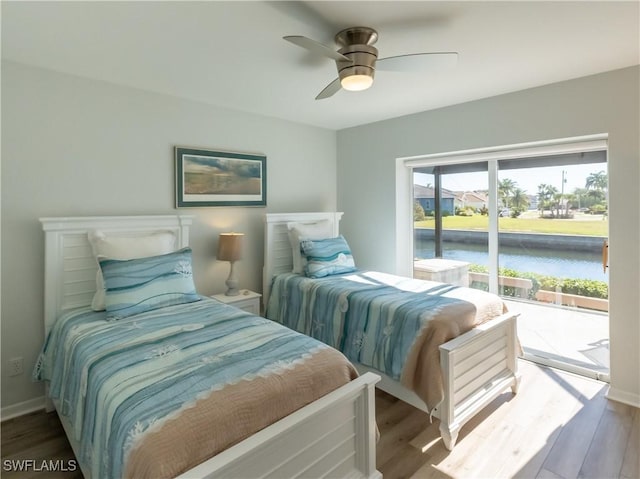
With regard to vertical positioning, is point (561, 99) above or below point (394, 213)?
above

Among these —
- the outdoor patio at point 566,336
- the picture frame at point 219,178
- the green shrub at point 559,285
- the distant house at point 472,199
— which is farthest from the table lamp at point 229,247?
the outdoor patio at point 566,336

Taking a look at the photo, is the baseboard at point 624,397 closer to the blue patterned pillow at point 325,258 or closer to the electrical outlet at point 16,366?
the blue patterned pillow at point 325,258

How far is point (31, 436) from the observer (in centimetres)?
217

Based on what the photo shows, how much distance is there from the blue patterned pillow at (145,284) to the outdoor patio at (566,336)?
2904 millimetres

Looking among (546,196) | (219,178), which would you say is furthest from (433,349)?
(219,178)

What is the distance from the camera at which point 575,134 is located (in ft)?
8.89

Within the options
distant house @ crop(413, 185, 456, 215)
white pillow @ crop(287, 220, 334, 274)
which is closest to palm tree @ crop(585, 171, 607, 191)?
distant house @ crop(413, 185, 456, 215)

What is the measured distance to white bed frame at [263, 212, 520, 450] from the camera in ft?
6.77

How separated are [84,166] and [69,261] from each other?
695 mm

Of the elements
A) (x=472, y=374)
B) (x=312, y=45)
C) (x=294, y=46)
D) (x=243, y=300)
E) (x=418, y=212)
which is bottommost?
(x=472, y=374)

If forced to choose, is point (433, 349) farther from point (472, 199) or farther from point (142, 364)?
point (472, 199)

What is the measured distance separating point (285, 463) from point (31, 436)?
1834mm

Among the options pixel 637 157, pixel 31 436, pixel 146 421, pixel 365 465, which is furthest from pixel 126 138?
pixel 637 157

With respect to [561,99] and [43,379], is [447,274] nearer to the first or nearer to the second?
[561,99]
